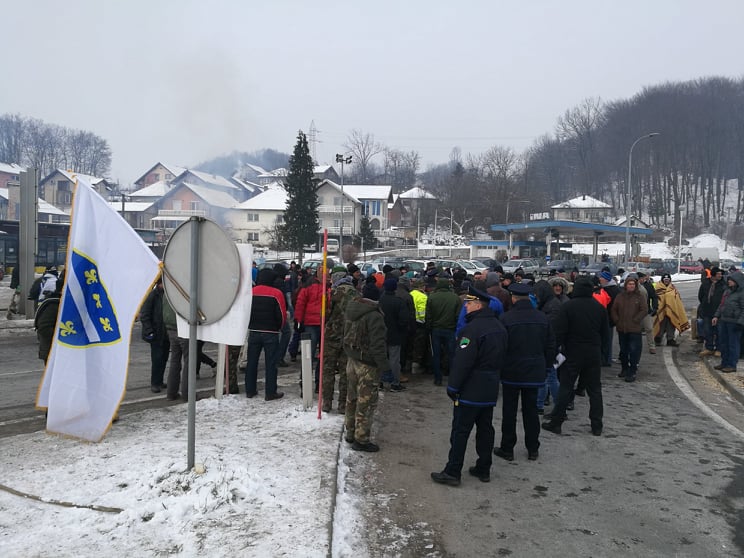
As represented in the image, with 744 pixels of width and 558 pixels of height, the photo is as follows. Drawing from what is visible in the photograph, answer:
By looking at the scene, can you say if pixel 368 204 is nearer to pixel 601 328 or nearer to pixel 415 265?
pixel 415 265

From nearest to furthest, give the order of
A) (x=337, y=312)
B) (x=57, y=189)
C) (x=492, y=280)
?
(x=337, y=312) < (x=492, y=280) < (x=57, y=189)

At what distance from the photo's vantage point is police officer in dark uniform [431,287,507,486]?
17.1ft

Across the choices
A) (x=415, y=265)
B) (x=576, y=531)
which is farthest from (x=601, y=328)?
(x=415, y=265)

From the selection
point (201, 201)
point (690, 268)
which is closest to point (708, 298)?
point (201, 201)

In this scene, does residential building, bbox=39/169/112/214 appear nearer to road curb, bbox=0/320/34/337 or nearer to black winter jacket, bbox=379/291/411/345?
road curb, bbox=0/320/34/337

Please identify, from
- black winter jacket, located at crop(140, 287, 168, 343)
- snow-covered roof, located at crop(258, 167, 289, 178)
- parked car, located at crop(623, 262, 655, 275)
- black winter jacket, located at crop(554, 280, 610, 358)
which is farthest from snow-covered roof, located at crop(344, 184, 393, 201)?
black winter jacket, located at crop(554, 280, 610, 358)

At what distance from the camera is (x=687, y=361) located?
1223cm

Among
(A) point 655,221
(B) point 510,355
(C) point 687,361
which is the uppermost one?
(A) point 655,221

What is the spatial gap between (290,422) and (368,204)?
80.3 metres

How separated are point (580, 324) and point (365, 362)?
281 cm

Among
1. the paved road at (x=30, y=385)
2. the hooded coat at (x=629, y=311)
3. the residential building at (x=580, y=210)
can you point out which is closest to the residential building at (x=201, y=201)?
the paved road at (x=30, y=385)

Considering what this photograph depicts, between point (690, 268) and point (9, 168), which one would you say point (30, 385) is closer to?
point (690, 268)

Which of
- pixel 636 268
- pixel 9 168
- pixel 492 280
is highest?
pixel 9 168

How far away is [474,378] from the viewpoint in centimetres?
525
